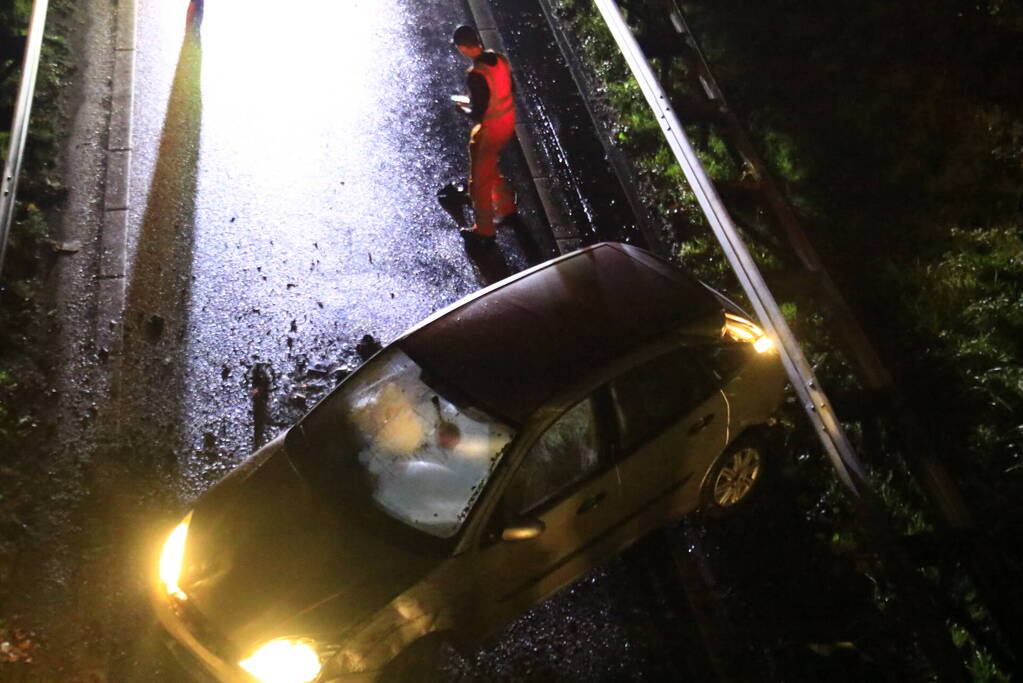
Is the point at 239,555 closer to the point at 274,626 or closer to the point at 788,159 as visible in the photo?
the point at 274,626

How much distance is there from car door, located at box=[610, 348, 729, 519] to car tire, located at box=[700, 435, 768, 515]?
0.17m

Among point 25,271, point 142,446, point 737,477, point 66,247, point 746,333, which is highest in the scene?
point 66,247

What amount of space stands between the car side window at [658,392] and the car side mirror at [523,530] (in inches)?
28.6

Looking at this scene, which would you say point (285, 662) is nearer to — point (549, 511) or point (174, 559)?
point (174, 559)

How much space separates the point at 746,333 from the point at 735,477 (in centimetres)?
96

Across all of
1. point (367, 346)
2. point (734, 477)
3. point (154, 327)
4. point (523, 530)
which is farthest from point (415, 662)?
point (154, 327)

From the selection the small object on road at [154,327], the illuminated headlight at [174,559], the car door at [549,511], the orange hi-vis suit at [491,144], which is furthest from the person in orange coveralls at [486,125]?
the illuminated headlight at [174,559]

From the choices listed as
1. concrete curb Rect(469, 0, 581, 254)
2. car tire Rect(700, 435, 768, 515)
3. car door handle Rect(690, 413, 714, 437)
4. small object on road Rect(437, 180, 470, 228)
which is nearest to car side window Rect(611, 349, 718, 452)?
car door handle Rect(690, 413, 714, 437)

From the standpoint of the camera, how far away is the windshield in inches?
187

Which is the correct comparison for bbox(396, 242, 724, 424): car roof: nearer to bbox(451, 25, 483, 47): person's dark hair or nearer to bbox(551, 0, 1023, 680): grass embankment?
bbox(551, 0, 1023, 680): grass embankment

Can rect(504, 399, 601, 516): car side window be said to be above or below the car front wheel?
above

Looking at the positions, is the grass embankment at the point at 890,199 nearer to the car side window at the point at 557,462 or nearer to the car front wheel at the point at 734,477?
the car front wheel at the point at 734,477

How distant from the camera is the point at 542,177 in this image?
9.12 m

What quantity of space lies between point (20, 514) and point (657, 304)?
4323 mm
